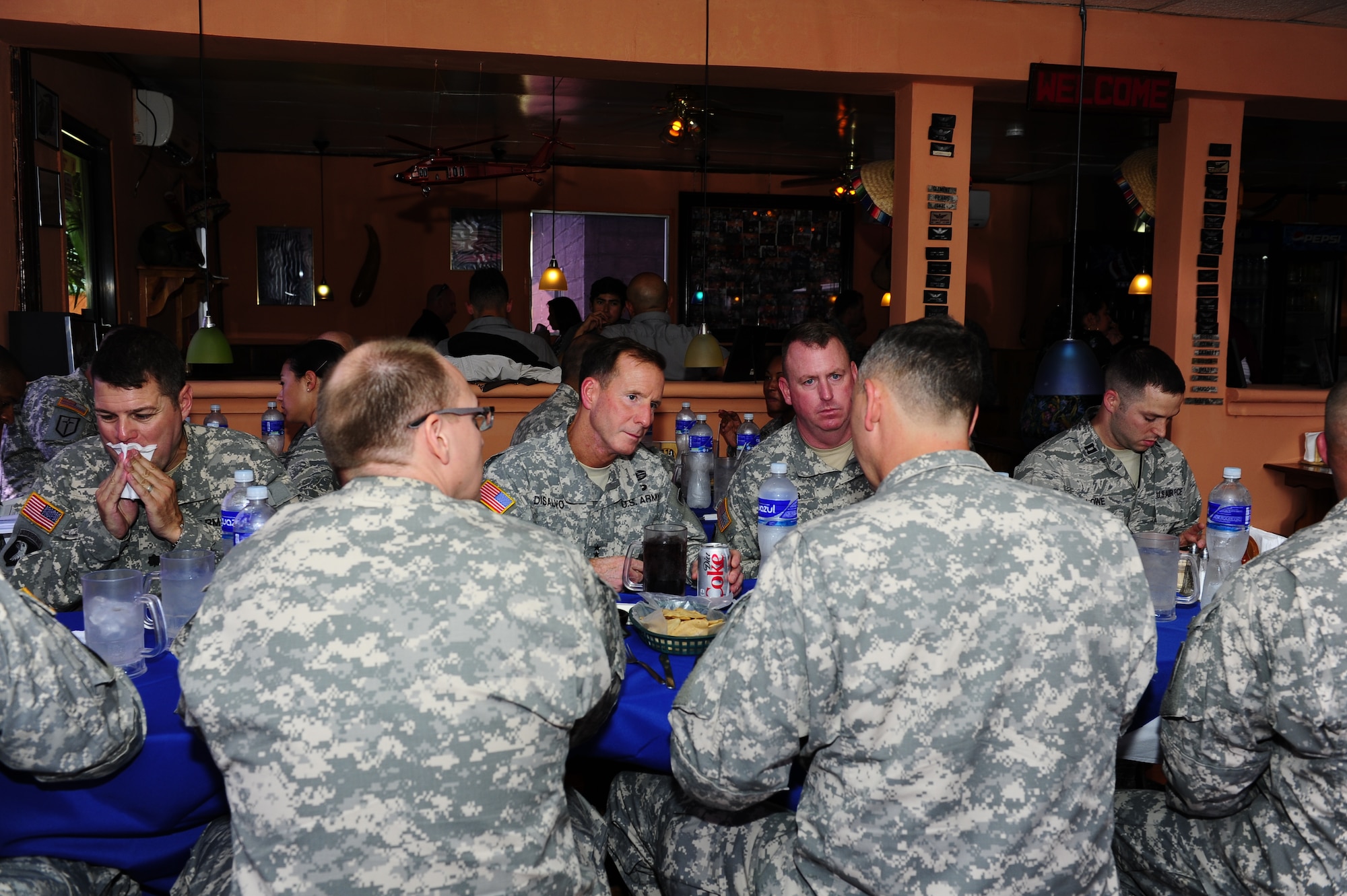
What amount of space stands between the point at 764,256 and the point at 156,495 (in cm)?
1053

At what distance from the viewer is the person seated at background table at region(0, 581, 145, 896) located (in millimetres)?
1518

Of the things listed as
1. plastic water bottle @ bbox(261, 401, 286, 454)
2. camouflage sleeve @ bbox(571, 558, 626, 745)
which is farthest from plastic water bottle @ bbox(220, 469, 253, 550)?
plastic water bottle @ bbox(261, 401, 286, 454)

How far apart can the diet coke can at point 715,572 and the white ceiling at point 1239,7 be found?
4.62 m

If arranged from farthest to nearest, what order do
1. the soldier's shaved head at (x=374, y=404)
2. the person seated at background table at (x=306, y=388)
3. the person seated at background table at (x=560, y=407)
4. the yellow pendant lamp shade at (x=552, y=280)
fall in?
the yellow pendant lamp shade at (x=552, y=280)
the person seated at background table at (x=560, y=407)
the person seated at background table at (x=306, y=388)
the soldier's shaved head at (x=374, y=404)

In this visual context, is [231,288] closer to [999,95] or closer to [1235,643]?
[999,95]

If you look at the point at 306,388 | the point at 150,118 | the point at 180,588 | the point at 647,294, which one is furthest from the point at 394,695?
the point at 150,118

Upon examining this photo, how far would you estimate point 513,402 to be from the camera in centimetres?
609

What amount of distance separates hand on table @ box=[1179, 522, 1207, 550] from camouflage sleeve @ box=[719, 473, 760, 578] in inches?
58.6

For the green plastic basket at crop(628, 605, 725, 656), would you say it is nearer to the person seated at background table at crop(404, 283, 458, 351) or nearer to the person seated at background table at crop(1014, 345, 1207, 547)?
the person seated at background table at crop(1014, 345, 1207, 547)

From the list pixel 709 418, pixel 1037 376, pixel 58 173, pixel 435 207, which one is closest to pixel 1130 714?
pixel 1037 376

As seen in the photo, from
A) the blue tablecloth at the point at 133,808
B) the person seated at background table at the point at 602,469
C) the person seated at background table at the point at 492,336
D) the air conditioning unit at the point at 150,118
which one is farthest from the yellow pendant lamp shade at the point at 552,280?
the blue tablecloth at the point at 133,808

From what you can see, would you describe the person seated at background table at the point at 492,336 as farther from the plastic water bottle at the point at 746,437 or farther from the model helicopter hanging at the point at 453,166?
the plastic water bottle at the point at 746,437

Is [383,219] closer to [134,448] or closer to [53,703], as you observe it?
[134,448]

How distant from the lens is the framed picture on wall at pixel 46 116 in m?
5.65
